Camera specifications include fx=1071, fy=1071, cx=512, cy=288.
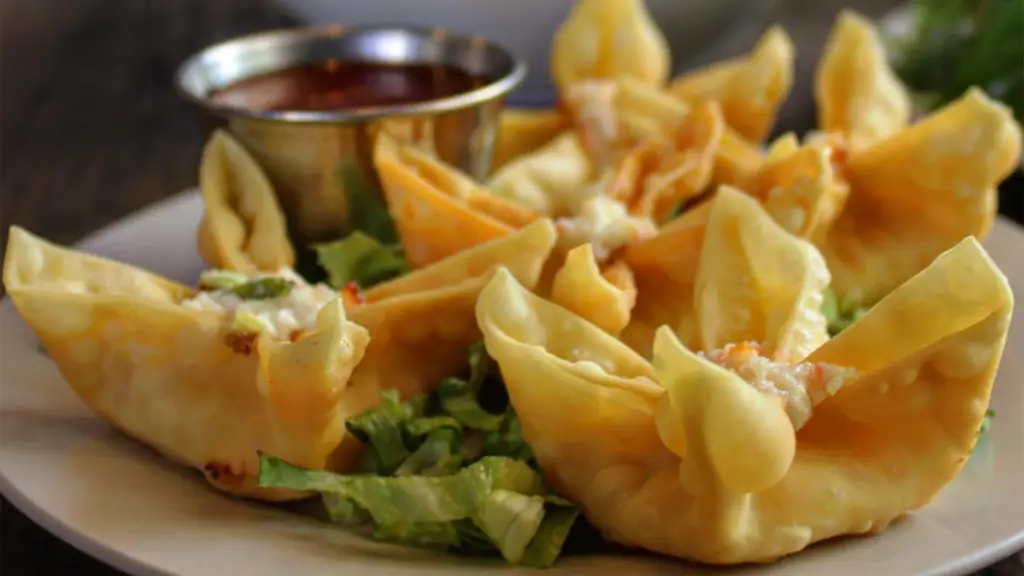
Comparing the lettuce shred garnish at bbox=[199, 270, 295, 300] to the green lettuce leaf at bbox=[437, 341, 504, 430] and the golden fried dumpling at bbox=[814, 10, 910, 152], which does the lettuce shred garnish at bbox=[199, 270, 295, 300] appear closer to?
the green lettuce leaf at bbox=[437, 341, 504, 430]

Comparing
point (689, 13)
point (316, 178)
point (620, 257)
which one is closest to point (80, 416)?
point (316, 178)

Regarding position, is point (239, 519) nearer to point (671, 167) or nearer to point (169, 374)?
point (169, 374)

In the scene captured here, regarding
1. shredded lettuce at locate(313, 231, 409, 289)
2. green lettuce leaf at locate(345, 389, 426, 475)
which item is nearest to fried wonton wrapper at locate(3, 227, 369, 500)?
green lettuce leaf at locate(345, 389, 426, 475)

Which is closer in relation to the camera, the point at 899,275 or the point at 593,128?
the point at 899,275

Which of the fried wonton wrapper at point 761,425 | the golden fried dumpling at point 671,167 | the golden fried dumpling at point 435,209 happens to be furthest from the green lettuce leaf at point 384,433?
the golden fried dumpling at point 671,167

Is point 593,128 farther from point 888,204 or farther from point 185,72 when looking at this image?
point 185,72

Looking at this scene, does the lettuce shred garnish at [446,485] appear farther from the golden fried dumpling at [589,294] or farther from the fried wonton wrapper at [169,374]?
the golden fried dumpling at [589,294]
